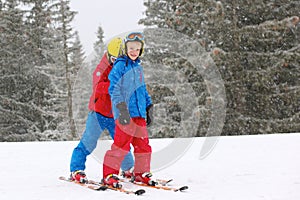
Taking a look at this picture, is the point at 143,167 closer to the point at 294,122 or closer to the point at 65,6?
the point at 294,122

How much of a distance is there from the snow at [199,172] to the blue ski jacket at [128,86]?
85 centimetres

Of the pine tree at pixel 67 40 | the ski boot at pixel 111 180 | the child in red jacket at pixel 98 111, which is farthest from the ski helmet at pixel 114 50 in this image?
the pine tree at pixel 67 40

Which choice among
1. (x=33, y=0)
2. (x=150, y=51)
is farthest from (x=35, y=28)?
(x=150, y=51)

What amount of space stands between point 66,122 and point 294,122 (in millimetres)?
13646

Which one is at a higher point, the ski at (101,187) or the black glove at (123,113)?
the black glove at (123,113)

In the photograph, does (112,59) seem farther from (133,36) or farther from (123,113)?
(123,113)

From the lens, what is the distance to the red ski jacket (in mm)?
4520

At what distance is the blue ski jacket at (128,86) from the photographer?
416cm

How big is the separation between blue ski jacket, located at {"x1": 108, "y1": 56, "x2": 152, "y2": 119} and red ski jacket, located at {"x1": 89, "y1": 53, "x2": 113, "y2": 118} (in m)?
0.32

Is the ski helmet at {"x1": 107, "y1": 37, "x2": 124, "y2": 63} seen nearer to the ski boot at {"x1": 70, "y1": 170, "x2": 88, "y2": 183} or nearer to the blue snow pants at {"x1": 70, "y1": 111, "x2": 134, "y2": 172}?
the blue snow pants at {"x1": 70, "y1": 111, "x2": 134, "y2": 172}

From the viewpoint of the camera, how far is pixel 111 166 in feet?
13.9

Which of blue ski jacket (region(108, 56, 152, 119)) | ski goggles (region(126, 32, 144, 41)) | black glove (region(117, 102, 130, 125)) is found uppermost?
ski goggles (region(126, 32, 144, 41))

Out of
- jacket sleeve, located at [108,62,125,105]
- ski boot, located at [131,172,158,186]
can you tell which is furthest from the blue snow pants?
ski boot, located at [131,172,158,186]

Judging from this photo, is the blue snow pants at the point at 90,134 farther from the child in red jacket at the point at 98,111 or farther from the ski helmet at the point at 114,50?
the ski helmet at the point at 114,50
